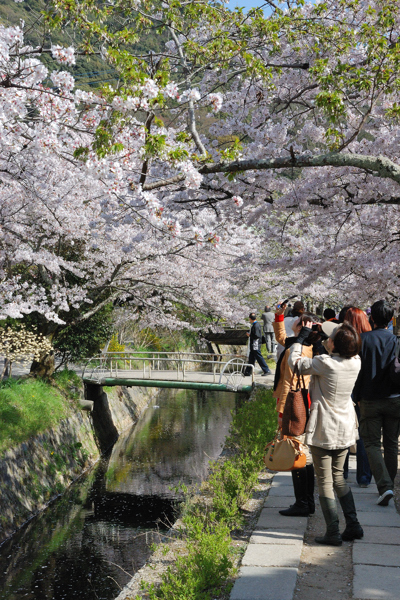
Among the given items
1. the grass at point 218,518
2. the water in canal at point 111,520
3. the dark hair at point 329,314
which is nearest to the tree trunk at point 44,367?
the water in canal at point 111,520

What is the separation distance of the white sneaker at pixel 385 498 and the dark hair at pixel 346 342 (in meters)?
1.66

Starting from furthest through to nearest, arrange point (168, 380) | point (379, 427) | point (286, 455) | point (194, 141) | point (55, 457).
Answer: point (168, 380)
point (55, 457)
point (194, 141)
point (379, 427)
point (286, 455)

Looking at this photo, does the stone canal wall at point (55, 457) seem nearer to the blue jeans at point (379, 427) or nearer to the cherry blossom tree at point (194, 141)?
the cherry blossom tree at point (194, 141)

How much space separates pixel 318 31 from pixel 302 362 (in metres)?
5.40

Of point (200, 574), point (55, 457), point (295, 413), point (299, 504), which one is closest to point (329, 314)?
point (295, 413)

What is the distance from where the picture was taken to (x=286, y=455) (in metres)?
4.01

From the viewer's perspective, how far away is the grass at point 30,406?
927cm

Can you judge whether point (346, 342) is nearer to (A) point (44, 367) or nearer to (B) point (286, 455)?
(B) point (286, 455)

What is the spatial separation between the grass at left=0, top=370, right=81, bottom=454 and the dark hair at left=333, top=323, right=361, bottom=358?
6710 millimetres

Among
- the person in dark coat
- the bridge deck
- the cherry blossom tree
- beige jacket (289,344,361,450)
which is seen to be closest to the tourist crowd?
beige jacket (289,344,361,450)

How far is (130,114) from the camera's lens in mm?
4613

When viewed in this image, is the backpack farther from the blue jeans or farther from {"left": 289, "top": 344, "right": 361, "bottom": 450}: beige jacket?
{"left": 289, "top": 344, "right": 361, "bottom": 450}: beige jacket

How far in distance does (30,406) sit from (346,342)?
8081 millimetres

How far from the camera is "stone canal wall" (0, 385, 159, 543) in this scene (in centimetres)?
840
